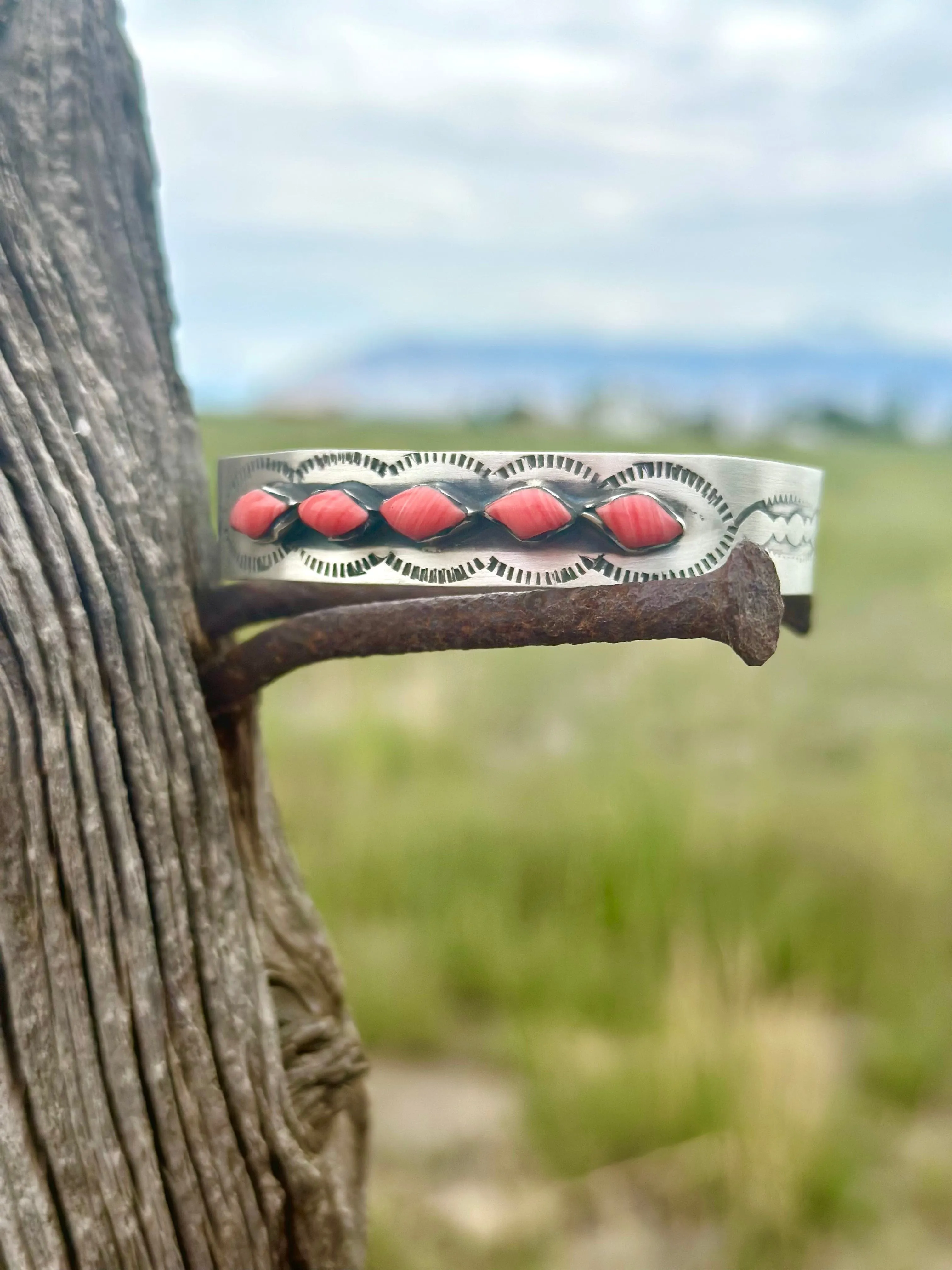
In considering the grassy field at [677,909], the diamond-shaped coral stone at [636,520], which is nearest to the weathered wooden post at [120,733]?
the diamond-shaped coral stone at [636,520]

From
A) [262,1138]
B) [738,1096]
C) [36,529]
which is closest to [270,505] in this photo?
[36,529]

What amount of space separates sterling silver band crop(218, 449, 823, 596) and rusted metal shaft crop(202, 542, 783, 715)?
0.20 feet

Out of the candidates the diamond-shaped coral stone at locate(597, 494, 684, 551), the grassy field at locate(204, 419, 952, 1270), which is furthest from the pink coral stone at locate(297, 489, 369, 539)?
the grassy field at locate(204, 419, 952, 1270)

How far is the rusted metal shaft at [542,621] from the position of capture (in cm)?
67

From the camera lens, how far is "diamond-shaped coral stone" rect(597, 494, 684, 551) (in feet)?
2.58

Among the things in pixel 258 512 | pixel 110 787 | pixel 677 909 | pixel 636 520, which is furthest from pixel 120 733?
pixel 677 909

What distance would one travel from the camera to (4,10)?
2.37ft

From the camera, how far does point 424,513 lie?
0.79 metres

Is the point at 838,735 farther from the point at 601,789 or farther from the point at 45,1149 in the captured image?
the point at 45,1149

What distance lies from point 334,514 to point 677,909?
2180 mm

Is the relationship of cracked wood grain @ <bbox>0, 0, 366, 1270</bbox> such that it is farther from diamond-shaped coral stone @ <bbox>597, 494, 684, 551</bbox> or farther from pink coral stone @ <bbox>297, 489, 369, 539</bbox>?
diamond-shaped coral stone @ <bbox>597, 494, 684, 551</bbox>

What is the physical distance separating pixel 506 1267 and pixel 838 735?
2.96 metres

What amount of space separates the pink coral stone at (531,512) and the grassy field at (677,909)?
133 centimetres

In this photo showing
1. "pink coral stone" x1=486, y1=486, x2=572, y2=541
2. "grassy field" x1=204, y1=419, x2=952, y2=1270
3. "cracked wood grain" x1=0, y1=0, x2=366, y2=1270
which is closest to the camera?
"cracked wood grain" x1=0, y1=0, x2=366, y2=1270
